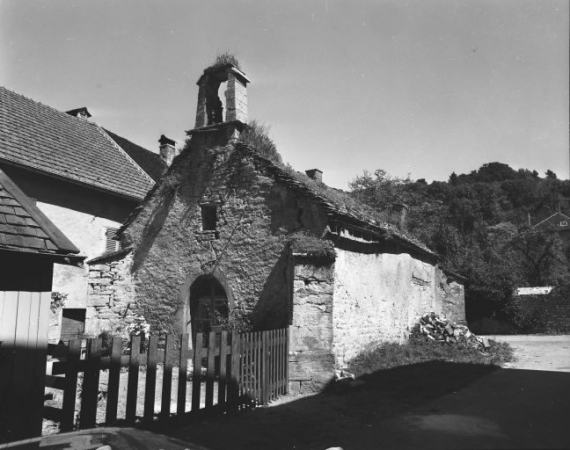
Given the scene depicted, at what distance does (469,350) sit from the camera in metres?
12.8

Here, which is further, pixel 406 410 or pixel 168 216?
pixel 168 216

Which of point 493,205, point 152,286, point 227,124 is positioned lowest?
point 152,286

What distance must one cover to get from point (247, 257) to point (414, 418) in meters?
5.36

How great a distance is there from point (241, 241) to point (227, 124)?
10.2 feet

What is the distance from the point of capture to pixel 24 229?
5.79 meters

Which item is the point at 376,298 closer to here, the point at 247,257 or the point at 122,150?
the point at 247,257

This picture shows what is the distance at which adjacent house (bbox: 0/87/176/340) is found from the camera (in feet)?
45.8

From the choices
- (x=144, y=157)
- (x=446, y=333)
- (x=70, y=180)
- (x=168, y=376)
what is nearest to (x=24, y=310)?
(x=168, y=376)

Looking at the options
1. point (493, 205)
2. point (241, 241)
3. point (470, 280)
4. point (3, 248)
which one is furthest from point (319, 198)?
point (493, 205)

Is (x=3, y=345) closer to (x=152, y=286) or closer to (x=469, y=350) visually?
(x=152, y=286)

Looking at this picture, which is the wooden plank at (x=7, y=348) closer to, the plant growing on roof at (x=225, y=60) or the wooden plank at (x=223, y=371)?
the wooden plank at (x=223, y=371)

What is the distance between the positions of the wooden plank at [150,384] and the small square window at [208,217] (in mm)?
5942

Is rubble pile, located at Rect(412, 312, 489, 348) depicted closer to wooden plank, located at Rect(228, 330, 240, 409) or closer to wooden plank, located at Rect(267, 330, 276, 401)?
wooden plank, located at Rect(267, 330, 276, 401)

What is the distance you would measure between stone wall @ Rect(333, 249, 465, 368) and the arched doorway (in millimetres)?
3100
